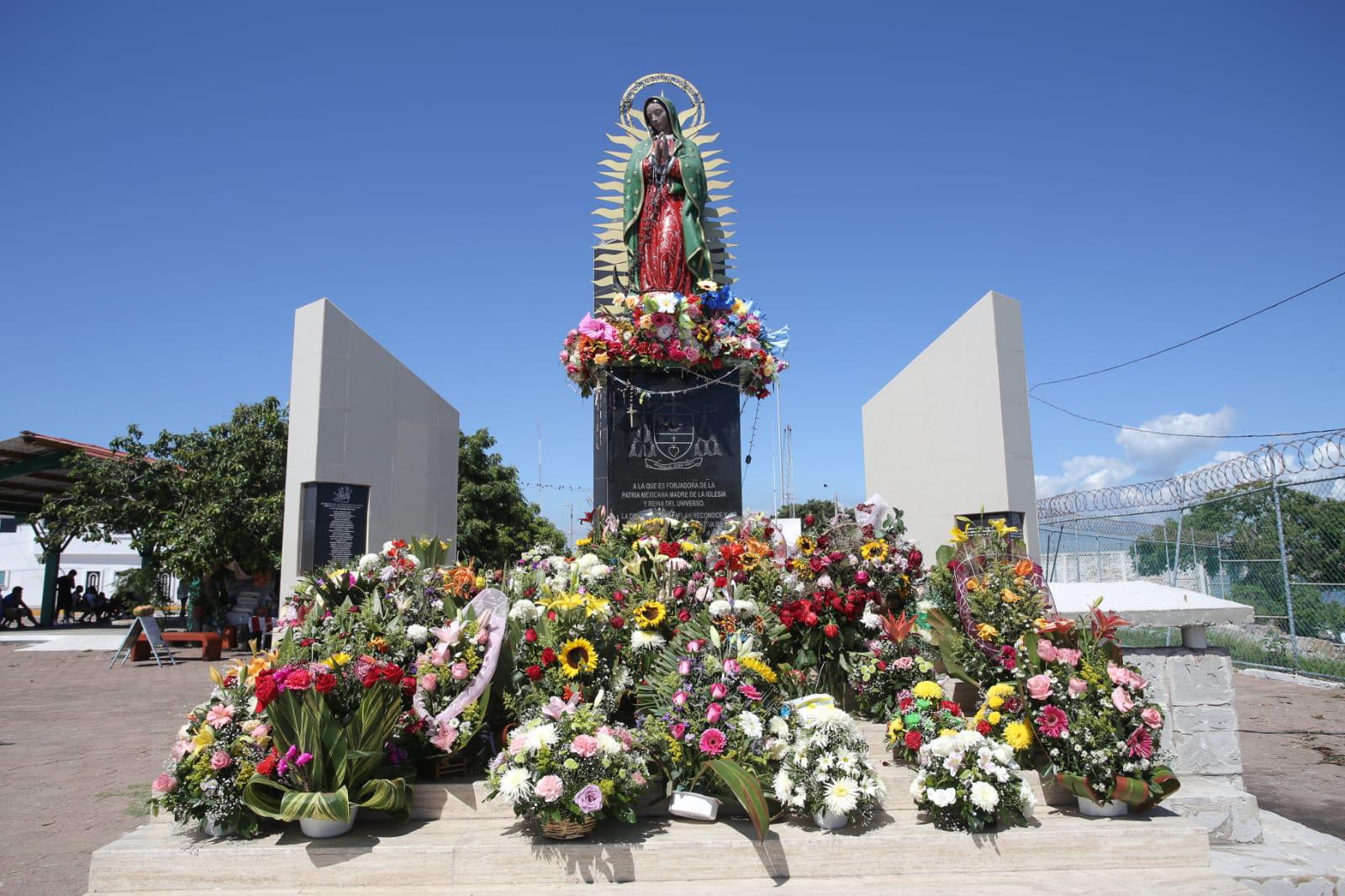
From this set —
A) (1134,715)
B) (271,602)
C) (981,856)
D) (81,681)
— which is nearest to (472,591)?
(981,856)

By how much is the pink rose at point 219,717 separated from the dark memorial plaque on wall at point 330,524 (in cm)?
528

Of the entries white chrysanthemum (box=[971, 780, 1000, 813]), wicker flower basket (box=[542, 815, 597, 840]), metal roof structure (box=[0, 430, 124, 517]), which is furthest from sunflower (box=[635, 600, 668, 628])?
metal roof structure (box=[0, 430, 124, 517])

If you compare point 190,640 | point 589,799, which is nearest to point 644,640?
point 589,799

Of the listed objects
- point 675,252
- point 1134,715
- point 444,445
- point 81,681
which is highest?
point 675,252

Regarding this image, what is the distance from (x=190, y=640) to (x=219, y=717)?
1419 centimetres

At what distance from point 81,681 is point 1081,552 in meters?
16.7

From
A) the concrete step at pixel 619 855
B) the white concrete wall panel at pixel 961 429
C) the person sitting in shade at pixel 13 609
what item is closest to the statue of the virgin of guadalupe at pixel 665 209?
the white concrete wall panel at pixel 961 429

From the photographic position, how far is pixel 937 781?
4262mm

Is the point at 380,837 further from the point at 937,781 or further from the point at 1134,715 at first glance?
the point at 1134,715

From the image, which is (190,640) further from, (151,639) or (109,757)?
(109,757)

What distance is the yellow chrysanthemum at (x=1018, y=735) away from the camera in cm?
460

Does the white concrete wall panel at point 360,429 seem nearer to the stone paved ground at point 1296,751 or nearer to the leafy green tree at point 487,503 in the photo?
the stone paved ground at point 1296,751

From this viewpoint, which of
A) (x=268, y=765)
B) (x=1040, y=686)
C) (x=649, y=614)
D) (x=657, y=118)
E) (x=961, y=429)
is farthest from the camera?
(x=961, y=429)

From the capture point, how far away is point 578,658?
4.75 m
